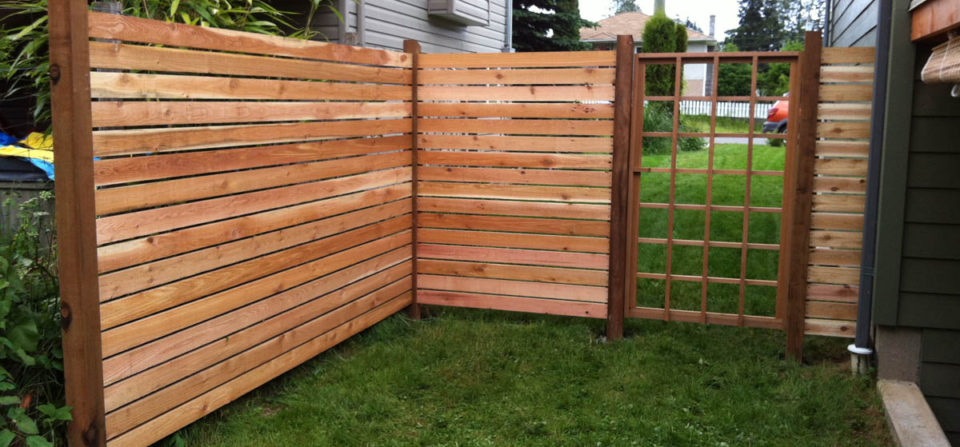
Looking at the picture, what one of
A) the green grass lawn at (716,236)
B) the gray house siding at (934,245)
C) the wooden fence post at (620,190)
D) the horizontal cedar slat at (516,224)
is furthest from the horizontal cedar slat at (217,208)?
the gray house siding at (934,245)

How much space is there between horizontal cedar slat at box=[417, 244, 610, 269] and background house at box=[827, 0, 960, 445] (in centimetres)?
158

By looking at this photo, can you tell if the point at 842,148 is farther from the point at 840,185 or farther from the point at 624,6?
the point at 624,6

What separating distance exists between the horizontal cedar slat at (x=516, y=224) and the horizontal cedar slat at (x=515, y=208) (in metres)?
0.03

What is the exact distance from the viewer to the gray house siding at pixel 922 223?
382 cm

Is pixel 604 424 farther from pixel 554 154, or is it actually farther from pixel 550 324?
pixel 554 154

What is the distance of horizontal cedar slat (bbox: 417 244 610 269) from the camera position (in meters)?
4.88

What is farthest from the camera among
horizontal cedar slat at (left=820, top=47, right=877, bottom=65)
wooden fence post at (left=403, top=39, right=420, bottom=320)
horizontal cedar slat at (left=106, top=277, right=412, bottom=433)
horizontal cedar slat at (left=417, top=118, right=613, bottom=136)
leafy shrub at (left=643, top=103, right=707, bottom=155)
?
leafy shrub at (left=643, top=103, right=707, bottom=155)

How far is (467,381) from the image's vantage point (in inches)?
161

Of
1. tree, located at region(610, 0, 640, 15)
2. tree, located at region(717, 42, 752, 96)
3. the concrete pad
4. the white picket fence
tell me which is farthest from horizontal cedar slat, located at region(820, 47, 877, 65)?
tree, located at region(610, 0, 640, 15)

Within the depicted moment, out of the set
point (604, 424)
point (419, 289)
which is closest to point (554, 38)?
point (419, 289)

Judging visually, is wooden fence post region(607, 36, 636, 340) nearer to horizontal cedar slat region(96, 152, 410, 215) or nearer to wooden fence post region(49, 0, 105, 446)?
horizontal cedar slat region(96, 152, 410, 215)

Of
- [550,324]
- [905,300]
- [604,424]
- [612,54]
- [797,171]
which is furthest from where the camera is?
[550,324]

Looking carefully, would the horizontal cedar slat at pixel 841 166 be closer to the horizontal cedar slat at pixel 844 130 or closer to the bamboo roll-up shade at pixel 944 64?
the horizontal cedar slat at pixel 844 130

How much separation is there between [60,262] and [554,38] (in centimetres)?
2129
